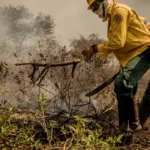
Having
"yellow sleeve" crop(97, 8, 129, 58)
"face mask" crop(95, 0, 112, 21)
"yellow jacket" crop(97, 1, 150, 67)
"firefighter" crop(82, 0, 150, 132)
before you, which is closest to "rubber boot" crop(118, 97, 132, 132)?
"firefighter" crop(82, 0, 150, 132)

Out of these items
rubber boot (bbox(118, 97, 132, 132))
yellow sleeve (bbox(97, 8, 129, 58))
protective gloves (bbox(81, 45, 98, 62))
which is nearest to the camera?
yellow sleeve (bbox(97, 8, 129, 58))

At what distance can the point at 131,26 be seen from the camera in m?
3.90

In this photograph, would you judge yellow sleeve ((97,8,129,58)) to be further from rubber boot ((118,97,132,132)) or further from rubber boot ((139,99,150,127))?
rubber boot ((139,99,150,127))

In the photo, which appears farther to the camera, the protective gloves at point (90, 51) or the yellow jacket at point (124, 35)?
the protective gloves at point (90, 51)

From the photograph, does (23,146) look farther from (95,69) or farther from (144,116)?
(95,69)

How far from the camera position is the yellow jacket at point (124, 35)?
12.2ft

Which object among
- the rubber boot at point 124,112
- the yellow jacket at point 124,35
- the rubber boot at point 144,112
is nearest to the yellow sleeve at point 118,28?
the yellow jacket at point 124,35

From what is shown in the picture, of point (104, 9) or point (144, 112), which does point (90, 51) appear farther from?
point (144, 112)


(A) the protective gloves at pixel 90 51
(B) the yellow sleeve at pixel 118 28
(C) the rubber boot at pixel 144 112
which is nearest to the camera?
(B) the yellow sleeve at pixel 118 28

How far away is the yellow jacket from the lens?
372cm

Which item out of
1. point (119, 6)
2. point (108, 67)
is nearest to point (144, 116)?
point (119, 6)

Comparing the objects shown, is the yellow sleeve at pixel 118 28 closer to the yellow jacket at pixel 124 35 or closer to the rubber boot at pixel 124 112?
the yellow jacket at pixel 124 35

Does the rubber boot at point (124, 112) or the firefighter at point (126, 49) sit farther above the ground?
the firefighter at point (126, 49)

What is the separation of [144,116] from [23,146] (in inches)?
66.4
